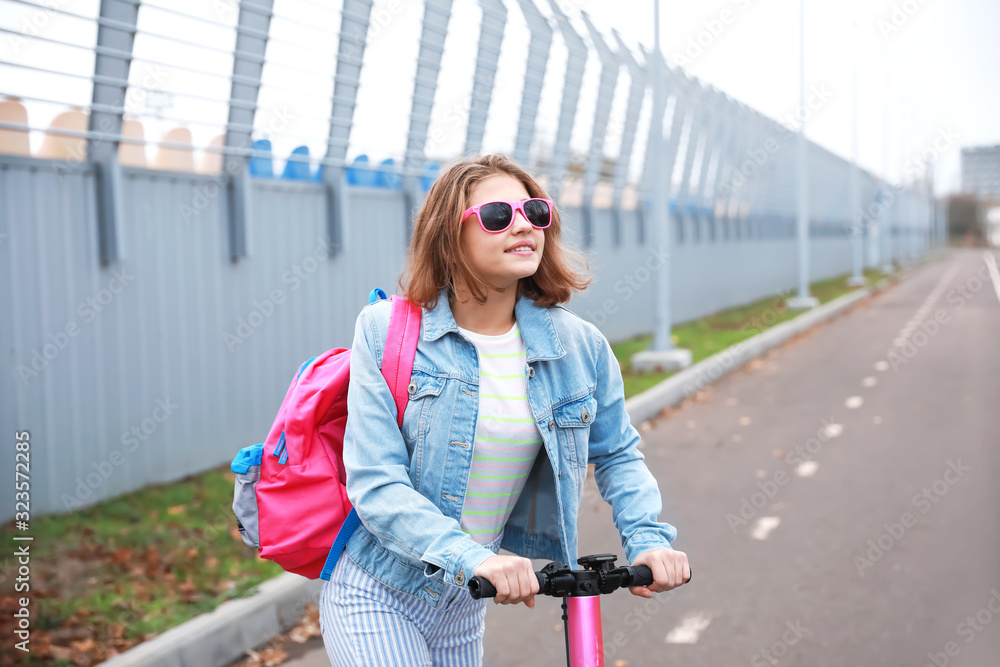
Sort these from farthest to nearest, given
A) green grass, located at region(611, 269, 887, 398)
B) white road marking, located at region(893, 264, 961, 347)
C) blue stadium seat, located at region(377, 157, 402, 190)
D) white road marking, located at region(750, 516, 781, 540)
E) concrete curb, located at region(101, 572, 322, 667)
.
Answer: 1. white road marking, located at region(893, 264, 961, 347)
2. green grass, located at region(611, 269, 887, 398)
3. blue stadium seat, located at region(377, 157, 402, 190)
4. white road marking, located at region(750, 516, 781, 540)
5. concrete curb, located at region(101, 572, 322, 667)

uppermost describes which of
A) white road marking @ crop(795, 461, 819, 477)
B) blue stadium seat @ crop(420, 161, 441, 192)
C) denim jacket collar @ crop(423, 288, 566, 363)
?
blue stadium seat @ crop(420, 161, 441, 192)

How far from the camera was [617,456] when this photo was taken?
2.44 m

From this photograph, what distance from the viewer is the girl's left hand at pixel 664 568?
2102 millimetres

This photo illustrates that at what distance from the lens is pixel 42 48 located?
21.9ft

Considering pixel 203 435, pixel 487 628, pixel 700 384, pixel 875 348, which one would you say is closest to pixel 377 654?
pixel 487 628

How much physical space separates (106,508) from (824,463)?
5580mm

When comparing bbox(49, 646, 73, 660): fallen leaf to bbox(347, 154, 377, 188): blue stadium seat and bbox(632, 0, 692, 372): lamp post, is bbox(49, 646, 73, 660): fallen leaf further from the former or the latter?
bbox(632, 0, 692, 372): lamp post

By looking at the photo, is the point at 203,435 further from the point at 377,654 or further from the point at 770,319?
the point at 770,319

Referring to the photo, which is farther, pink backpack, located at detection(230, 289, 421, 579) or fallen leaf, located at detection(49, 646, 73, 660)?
fallen leaf, located at detection(49, 646, 73, 660)

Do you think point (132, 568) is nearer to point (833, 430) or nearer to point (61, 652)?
point (61, 652)

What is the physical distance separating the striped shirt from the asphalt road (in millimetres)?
2539

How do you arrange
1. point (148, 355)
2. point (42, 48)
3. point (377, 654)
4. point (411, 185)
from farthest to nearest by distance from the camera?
point (411, 185) → point (148, 355) → point (42, 48) → point (377, 654)

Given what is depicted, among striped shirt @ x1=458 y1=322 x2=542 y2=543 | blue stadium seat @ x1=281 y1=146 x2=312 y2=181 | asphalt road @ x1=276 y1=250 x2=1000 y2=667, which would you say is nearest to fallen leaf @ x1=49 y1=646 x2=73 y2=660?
asphalt road @ x1=276 y1=250 x2=1000 y2=667

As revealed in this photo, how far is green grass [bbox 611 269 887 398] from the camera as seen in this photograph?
1348 centimetres
